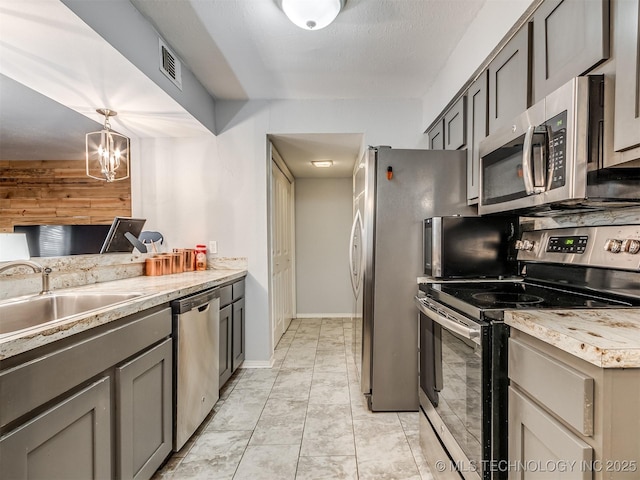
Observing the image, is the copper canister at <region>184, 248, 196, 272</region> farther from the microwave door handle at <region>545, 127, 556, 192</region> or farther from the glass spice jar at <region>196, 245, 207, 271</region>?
the microwave door handle at <region>545, 127, 556, 192</region>

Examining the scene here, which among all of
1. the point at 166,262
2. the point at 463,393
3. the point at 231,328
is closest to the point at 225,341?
the point at 231,328

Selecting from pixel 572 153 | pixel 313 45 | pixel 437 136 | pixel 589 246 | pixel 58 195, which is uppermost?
pixel 313 45

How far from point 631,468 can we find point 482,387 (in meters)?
0.41

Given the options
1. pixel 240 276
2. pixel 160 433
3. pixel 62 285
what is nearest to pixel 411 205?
pixel 240 276

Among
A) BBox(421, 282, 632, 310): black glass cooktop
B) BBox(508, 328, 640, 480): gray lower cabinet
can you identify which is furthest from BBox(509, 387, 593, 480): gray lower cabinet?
BBox(421, 282, 632, 310): black glass cooktop

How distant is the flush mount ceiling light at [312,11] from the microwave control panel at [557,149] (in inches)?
46.3

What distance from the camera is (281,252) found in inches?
160

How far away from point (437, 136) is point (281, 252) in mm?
2141

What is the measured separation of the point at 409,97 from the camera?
3.05 m

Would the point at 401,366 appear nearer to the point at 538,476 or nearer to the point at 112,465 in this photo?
the point at 538,476

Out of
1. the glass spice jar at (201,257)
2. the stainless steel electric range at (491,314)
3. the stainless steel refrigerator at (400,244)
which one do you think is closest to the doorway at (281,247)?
the glass spice jar at (201,257)

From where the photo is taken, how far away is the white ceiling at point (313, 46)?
6.07 ft

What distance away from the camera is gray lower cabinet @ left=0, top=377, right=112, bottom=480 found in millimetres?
864

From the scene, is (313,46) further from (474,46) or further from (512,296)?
(512,296)
